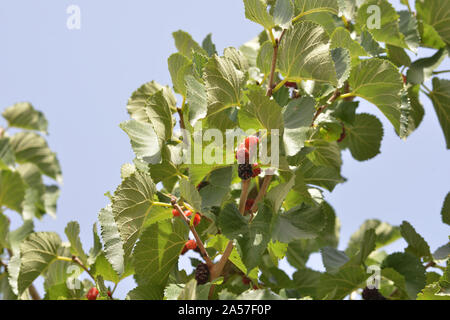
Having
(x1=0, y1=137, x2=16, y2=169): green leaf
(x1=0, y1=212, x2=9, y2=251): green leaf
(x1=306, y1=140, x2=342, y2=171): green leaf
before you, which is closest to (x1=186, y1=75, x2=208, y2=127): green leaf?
(x1=306, y1=140, x2=342, y2=171): green leaf

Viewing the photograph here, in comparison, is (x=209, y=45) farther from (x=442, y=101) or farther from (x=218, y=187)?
(x=442, y=101)

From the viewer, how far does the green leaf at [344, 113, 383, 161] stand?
1.84 metres

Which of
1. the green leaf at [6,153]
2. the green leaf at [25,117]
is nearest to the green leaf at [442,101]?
the green leaf at [6,153]

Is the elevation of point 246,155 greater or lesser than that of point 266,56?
lesser

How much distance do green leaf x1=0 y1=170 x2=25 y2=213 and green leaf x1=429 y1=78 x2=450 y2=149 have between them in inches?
78.7

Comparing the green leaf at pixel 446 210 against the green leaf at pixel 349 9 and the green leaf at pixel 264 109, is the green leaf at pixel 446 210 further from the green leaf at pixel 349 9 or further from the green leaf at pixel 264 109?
the green leaf at pixel 264 109

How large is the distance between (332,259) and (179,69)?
0.81 metres

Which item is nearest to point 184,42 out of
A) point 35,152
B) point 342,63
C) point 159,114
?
point 159,114

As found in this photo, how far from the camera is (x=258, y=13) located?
1.27m

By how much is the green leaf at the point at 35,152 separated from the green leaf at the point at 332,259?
1990 mm

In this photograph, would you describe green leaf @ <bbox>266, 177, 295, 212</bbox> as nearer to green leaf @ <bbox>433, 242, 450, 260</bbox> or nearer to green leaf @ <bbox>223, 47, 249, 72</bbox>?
green leaf @ <bbox>223, 47, 249, 72</bbox>

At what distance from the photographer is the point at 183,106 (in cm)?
154

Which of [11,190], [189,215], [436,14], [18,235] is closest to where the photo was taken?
[189,215]

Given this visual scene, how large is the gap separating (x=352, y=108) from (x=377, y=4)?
1.23 ft
